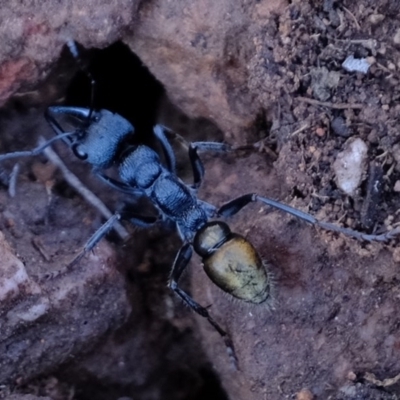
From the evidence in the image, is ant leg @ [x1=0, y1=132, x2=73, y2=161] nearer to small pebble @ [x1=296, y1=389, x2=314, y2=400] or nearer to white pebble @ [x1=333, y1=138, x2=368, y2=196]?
white pebble @ [x1=333, y1=138, x2=368, y2=196]

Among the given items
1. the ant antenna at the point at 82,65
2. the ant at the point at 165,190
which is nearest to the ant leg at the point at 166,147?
the ant at the point at 165,190

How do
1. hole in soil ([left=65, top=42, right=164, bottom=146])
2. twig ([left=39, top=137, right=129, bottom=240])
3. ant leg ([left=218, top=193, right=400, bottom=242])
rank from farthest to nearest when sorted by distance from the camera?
1. hole in soil ([left=65, top=42, right=164, bottom=146])
2. twig ([left=39, top=137, right=129, bottom=240])
3. ant leg ([left=218, top=193, right=400, bottom=242])

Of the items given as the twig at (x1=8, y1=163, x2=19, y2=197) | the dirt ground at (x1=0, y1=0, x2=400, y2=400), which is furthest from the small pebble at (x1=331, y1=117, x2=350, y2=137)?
the twig at (x1=8, y1=163, x2=19, y2=197)

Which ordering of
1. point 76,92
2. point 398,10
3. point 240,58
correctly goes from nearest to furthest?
point 398,10 → point 240,58 → point 76,92

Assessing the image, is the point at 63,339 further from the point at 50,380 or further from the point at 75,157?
the point at 75,157

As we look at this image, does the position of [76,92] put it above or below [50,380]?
above

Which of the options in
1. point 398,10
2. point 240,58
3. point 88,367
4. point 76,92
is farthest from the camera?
point 76,92

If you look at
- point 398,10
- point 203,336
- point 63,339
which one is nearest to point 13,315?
point 63,339

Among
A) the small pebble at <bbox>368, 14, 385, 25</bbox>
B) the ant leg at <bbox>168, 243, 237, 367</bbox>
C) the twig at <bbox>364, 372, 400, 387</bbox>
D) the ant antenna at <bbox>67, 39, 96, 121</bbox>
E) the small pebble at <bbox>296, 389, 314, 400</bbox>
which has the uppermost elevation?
the ant antenna at <bbox>67, 39, 96, 121</bbox>
